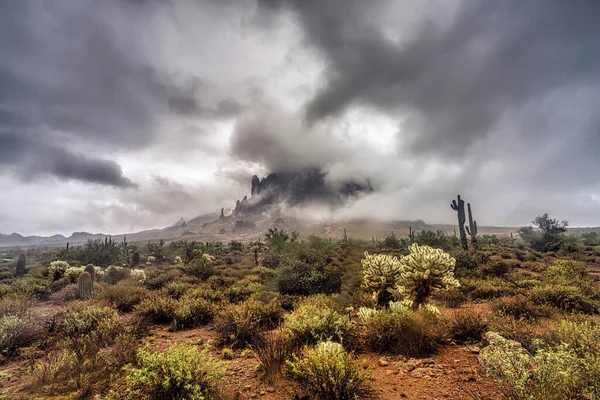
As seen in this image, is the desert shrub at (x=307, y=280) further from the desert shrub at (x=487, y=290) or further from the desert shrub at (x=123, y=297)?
the desert shrub at (x=123, y=297)

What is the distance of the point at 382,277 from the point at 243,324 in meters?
4.20

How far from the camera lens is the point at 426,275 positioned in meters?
6.59

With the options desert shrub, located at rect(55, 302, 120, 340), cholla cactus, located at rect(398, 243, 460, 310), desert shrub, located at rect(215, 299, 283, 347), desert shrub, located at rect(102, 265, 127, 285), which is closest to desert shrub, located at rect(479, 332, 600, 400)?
cholla cactus, located at rect(398, 243, 460, 310)

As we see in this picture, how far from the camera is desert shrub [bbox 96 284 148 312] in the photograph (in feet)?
35.0

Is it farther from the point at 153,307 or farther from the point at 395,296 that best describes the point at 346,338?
the point at 153,307

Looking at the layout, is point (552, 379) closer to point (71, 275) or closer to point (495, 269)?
point (495, 269)

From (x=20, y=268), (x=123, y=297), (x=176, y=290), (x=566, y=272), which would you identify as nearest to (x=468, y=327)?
(x=176, y=290)

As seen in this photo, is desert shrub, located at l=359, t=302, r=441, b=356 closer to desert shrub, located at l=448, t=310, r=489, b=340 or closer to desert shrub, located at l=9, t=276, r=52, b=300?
desert shrub, located at l=448, t=310, r=489, b=340

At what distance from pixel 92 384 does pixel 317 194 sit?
626 ft

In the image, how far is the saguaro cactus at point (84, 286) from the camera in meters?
11.9

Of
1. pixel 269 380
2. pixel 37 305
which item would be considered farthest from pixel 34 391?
pixel 37 305

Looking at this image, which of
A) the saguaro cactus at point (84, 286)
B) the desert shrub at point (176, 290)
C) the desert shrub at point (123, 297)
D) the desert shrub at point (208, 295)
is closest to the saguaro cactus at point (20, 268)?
the saguaro cactus at point (84, 286)

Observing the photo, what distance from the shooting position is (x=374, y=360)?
556 centimetres

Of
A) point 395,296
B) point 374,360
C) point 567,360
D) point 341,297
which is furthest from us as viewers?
point 341,297
